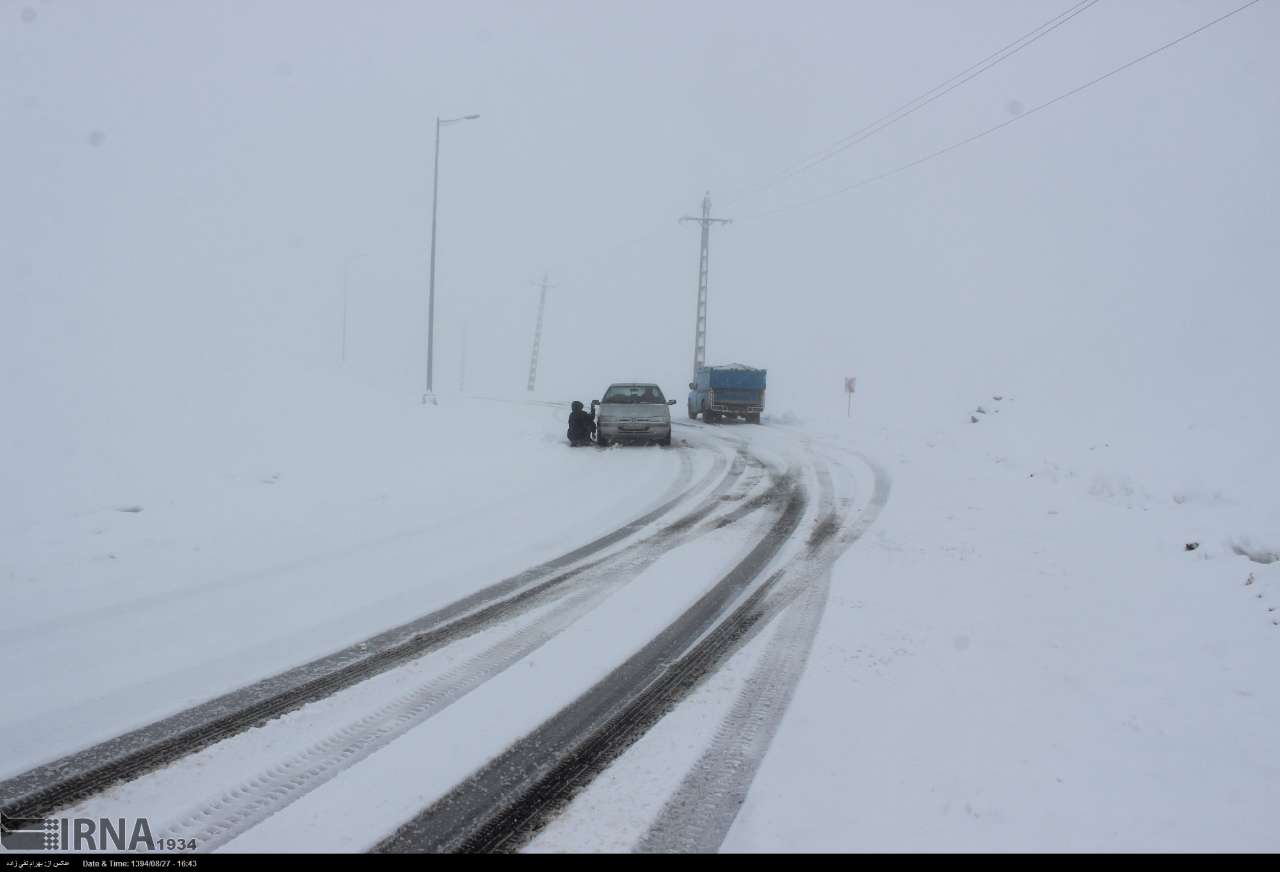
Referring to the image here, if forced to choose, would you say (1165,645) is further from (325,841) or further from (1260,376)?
(1260,376)

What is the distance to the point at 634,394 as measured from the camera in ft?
66.2

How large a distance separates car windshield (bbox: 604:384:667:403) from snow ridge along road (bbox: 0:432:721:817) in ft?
39.6

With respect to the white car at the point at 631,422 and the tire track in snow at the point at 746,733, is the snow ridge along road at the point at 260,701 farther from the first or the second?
the white car at the point at 631,422

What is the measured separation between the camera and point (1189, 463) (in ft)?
48.9

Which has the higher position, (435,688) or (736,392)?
(736,392)

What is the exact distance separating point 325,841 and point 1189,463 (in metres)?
16.9

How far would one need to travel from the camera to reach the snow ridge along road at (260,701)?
3.73m

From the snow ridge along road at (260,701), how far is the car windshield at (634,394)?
12083 mm

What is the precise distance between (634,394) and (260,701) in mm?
15907

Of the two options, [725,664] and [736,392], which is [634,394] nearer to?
[736,392]

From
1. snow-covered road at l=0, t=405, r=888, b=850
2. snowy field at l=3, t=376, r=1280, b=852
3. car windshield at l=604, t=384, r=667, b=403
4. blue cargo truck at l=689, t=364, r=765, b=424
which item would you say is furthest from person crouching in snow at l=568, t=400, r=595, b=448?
blue cargo truck at l=689, t=364, r=765, b=424

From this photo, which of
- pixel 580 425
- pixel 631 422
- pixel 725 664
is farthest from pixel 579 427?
pixel 725 664

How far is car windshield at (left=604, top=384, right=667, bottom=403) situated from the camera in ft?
65.2

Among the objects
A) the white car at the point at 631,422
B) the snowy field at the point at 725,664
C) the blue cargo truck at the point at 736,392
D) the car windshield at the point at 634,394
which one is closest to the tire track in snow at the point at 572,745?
the snowy field at the point at 725,664
